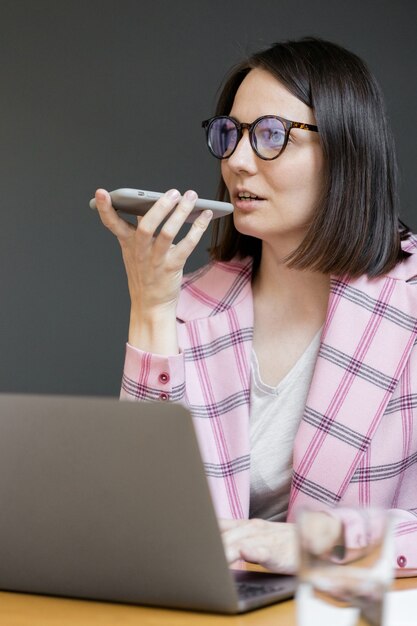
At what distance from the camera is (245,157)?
185 centimetres

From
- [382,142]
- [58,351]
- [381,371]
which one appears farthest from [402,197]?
[381,371]

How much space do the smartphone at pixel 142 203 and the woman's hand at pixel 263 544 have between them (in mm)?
596

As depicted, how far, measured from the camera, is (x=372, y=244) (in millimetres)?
1881

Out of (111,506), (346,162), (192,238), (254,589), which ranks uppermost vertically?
(346,162)

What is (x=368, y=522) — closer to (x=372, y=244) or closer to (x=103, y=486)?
(x=103, y=486)

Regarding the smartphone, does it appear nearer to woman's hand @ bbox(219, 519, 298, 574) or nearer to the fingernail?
the fingernail

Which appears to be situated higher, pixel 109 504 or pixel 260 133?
pixel 260 133

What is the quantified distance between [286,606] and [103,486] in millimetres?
223

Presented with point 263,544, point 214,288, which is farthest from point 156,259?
point 263,544

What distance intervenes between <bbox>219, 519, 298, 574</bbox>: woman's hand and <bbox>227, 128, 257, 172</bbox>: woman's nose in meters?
0.80

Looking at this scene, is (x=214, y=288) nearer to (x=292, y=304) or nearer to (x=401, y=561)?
(x=292, y=304)

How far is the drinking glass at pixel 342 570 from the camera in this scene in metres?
0.77

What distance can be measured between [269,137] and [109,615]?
1062 millimetres

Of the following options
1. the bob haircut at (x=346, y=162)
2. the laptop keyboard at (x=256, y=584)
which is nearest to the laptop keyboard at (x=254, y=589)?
the laptop keyboard at (x=256, y=584)
